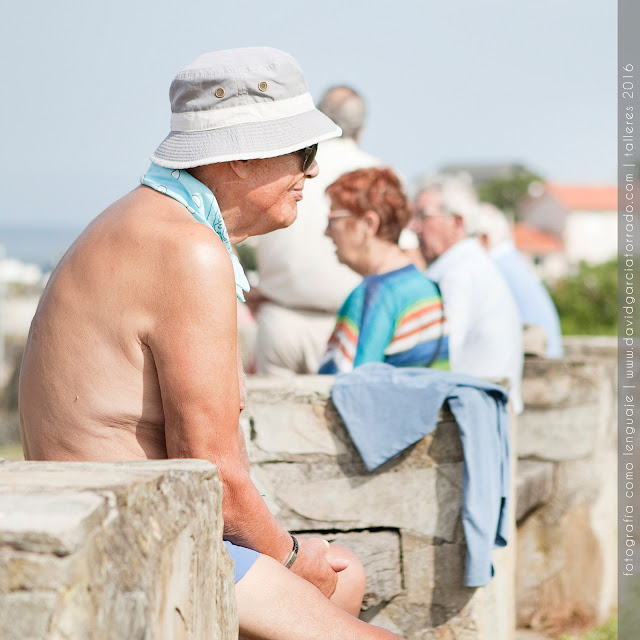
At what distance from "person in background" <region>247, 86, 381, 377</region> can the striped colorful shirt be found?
2.29ft

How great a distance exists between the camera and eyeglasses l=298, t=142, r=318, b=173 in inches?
91.9

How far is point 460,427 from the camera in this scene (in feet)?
10.6

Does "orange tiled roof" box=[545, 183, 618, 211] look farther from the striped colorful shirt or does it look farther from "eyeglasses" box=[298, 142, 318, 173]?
"eyeglasses" box=[298, 142, 318, 173]

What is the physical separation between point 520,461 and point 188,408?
414 centimetres

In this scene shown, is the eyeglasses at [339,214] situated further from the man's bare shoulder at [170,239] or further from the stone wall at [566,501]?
the stone wall at [566,501]

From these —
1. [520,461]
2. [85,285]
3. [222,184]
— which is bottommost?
[520,461]

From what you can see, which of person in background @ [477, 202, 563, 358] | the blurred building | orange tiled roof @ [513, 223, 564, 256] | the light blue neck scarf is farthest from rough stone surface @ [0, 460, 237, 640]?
the blurred building

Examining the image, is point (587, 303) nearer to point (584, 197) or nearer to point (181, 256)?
point (181, 256)

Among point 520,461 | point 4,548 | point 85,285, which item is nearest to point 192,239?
point 85,285

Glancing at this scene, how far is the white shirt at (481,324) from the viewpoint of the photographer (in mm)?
5005

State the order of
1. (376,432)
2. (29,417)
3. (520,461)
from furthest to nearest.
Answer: (520,461) < (376,432) < (29,417)

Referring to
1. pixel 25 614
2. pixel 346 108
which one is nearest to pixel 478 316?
pixel 346 108

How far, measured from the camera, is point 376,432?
10.8ft

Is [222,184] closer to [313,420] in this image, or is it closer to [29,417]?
[29,417]
